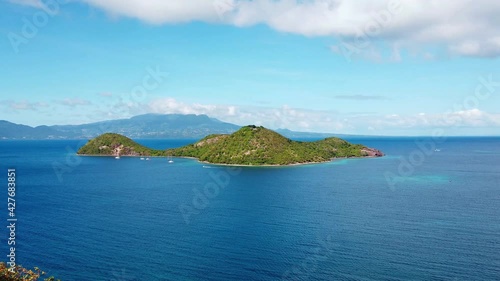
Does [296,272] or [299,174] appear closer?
[296,272]

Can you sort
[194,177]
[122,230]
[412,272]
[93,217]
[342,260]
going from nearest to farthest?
[412,272] < [342,260] < [122,230] < [93,217] < [194,177]

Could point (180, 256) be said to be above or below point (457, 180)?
below

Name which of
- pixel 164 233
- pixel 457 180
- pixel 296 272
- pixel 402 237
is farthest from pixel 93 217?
pixel 457 180

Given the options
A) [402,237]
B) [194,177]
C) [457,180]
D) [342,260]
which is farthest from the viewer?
[194,177]

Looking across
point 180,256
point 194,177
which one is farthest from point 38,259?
point 194,177

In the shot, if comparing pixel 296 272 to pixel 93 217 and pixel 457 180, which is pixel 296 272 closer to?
pixel 93 217

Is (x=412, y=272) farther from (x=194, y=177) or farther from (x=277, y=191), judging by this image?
(x=194, y=177)
